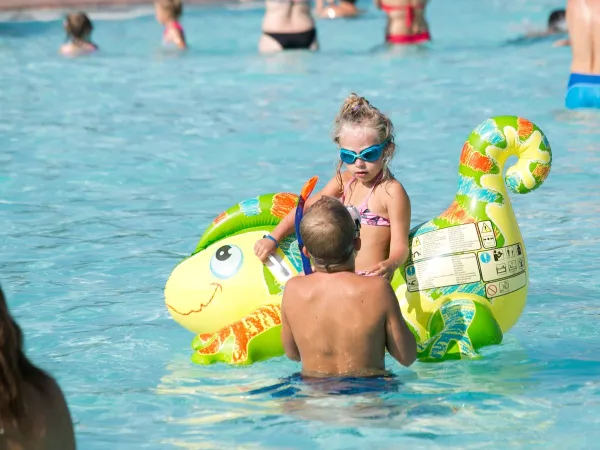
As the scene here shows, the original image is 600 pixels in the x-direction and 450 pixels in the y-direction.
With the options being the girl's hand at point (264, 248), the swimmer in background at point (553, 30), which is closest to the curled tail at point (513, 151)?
the girl's hand at point (264, 248)

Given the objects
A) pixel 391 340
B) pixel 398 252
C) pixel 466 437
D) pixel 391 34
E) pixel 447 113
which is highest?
pixel 391 34

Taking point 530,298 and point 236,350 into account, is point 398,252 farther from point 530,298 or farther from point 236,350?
point 530,298

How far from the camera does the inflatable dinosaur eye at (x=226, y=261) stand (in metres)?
5.07

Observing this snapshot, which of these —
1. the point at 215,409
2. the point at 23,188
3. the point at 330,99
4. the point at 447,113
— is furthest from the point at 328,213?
the point at 330,99

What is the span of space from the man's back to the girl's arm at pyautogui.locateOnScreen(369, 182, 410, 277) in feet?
1.51

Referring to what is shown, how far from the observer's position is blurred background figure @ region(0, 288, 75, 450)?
8.82ft

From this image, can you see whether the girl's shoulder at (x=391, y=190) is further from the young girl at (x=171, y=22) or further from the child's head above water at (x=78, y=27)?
the young girl at (x=171, y=22)

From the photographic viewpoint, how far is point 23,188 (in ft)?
28.6

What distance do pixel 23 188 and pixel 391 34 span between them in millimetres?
7480

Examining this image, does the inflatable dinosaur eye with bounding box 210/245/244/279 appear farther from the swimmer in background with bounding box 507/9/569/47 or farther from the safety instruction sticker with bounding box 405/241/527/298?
the swimmer in background with bounding box 507/9/569/47

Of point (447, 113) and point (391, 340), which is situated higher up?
point (447, 113)

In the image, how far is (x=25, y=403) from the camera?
9.08ft

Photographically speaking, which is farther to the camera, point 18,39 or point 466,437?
point 18,39

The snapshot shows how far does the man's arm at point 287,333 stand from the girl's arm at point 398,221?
52cm
